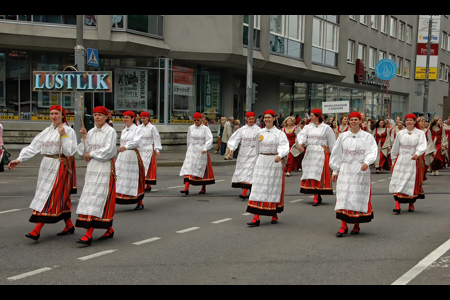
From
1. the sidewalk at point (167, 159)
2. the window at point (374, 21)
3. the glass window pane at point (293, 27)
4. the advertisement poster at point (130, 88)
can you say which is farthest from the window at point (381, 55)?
the advertisement poster at point (130, 88)

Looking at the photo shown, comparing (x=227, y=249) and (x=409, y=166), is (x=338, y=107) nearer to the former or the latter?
(x=409, y=166)

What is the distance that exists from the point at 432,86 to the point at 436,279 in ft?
170

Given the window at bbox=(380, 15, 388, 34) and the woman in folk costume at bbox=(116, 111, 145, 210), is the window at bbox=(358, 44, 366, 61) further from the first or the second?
the woman in folk costume at bbox=(116, 111, 145, 210)

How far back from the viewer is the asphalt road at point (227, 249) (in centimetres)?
554

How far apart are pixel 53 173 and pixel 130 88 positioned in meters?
17.7

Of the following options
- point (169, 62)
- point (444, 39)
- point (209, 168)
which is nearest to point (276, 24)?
point (169, 62)

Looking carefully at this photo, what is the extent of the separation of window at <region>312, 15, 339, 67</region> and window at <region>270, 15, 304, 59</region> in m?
1.99

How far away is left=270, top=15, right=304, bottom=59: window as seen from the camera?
29.2m

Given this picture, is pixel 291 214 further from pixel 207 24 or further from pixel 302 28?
pixel 302 28

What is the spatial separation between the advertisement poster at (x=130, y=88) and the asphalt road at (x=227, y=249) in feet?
45.8

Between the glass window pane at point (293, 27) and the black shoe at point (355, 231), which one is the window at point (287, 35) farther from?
the black shoe at point (355, 231)

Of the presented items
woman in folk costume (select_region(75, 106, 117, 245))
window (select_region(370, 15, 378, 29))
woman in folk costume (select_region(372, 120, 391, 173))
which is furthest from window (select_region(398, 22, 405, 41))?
woman in folk costume (select_region(75, 106, 117, 245))

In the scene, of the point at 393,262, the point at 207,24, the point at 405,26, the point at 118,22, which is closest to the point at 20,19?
the point at 118,22

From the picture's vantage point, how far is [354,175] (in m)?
7.91
